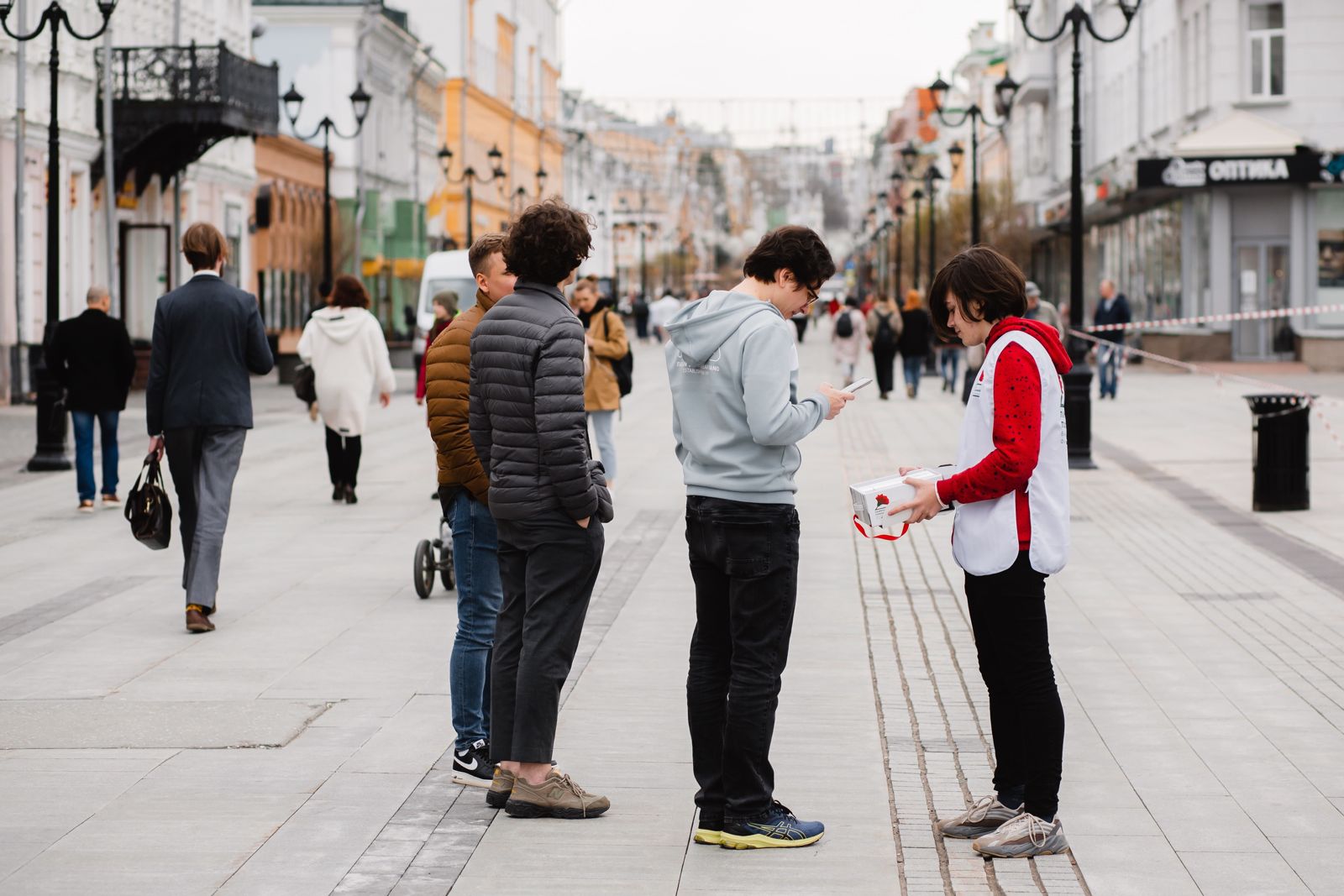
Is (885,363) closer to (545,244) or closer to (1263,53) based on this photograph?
(1263,53)

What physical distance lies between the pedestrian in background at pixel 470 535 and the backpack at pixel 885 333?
986 inches

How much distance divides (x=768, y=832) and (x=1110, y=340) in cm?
2599

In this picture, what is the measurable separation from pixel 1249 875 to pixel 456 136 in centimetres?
7896

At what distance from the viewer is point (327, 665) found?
8.57m

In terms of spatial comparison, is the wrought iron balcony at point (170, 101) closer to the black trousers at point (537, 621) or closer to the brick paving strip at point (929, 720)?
the brick paving strip at point (929, 720)

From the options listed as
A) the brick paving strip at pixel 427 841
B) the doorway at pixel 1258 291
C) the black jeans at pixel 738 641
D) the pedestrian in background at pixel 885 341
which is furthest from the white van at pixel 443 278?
the black jeans at pixel 738 641

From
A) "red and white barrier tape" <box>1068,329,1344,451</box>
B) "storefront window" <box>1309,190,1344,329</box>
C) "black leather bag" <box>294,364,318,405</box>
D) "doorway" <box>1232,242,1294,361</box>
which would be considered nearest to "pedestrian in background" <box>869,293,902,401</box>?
"red and white barrier tape" <box>1068,329,1344,451</box>

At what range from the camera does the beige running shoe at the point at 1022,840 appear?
18.3 ft

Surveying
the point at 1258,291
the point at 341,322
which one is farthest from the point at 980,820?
the point at 1258,291

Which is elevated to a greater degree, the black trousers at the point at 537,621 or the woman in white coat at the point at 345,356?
the woman in white coat at the point at 345,356

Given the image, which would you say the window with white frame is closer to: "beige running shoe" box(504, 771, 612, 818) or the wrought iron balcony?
the wrought iron balcony

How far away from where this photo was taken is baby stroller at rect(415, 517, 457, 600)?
34.2 feet

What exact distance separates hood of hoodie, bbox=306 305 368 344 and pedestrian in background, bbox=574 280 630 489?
63.7 inches

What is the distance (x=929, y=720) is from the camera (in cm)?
741
